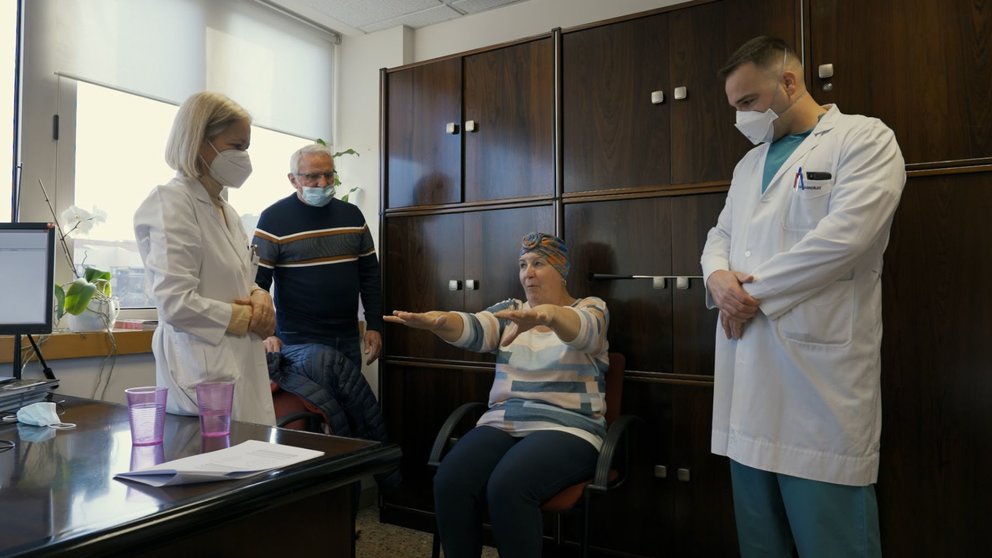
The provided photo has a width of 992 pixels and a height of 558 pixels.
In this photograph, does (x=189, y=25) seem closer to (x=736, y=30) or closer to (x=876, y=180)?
(x=736, y=30)

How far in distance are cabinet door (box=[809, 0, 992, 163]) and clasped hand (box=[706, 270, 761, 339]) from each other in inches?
30.8

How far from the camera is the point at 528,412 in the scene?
215 centimetres

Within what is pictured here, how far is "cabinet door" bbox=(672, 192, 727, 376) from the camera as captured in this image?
228 centimetres

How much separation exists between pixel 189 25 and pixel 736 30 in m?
2.47

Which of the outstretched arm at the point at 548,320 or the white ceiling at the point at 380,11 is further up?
the white ceiling at the point at 380,11

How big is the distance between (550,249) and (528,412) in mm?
568

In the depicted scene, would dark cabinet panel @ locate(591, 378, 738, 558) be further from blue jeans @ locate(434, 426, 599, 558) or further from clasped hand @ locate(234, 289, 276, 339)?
clasped hand @ locate(234, 289, 276, 339)

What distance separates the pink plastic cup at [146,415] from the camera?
1.10 m

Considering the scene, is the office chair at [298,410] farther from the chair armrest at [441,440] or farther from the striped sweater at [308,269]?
the chair armrest at [441,440]

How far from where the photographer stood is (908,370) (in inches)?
78.9

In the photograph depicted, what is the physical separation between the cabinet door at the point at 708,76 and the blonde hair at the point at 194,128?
1.50 m

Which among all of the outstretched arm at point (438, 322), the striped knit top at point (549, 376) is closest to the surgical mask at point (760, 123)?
the striped knit top at point (549, 376)

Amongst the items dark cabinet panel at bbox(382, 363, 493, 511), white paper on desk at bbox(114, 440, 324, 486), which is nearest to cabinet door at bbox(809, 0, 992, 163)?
dark cabinet panel at bbox(382, 363, 493, 511)

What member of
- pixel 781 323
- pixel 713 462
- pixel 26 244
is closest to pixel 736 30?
pixel 781 323
